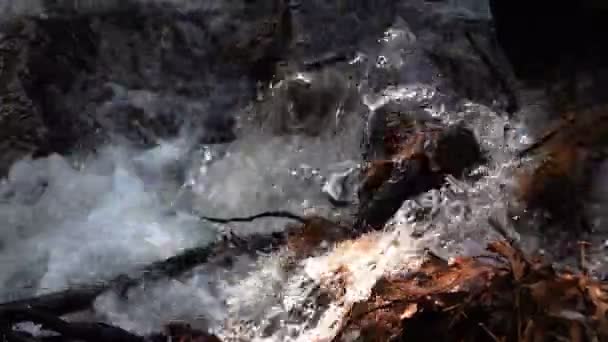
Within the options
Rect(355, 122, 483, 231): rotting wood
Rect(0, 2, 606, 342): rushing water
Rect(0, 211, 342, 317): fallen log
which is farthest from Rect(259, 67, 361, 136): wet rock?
Rect(0, 211, 342, 317): fallen log

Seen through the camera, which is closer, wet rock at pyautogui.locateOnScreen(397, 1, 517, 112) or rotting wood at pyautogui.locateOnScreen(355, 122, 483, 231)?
rotting wood at pyautogui.locateOnScreen(355, 122, 483, 231)

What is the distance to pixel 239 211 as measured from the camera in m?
2.92

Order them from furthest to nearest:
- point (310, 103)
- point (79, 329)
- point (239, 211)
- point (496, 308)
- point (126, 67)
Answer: point (126, 67) → point (310, 103) → point (239, 211) → point (79, 329) → point (496, 308)

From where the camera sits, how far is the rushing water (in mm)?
2551

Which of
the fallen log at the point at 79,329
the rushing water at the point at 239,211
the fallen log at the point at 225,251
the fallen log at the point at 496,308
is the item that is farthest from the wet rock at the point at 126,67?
the fallen log at the point at 496,308

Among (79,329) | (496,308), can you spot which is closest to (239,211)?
(79,329)

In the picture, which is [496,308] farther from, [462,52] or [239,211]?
[462,52]

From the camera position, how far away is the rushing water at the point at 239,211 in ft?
8.37

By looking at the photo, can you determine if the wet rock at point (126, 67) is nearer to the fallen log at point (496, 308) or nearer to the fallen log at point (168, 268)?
the fallen log at point (168, 268)

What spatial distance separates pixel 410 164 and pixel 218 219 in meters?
0.74

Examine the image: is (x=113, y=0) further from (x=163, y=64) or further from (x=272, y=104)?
(x=272, y=104)

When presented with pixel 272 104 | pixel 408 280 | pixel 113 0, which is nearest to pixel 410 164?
pixel 408 280

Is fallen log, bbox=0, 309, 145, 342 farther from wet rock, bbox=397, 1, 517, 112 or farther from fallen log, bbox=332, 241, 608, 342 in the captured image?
wet rock, bbox=397, 1, 517, 112

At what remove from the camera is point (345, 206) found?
2838 millimetres
